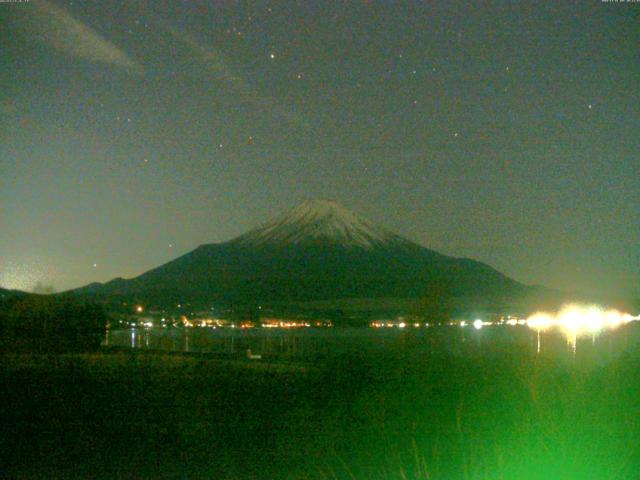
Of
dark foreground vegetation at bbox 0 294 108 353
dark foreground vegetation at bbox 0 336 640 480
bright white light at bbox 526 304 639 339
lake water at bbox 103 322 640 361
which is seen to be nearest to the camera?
dark foreground vegetation at bbox 0 336 640 480

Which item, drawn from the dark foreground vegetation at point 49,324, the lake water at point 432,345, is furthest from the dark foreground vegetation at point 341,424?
the dark foreground vegetation at point 49,324

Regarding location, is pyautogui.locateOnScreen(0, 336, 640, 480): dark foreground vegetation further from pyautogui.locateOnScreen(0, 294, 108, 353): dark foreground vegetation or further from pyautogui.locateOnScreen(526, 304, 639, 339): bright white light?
pyautogui.locateOnScreen(526, 304, 639, 339): bright white light

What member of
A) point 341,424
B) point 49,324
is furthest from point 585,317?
point 341,424

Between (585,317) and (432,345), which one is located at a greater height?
(585,317)

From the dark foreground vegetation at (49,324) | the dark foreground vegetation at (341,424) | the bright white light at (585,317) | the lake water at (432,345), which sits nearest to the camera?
the dark foreground vegetation at (341,424)

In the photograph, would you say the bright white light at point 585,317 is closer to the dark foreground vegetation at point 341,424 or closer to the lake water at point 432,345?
the lake water at point 432,345

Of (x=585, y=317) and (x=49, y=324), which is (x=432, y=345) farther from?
(x=585, y=317)

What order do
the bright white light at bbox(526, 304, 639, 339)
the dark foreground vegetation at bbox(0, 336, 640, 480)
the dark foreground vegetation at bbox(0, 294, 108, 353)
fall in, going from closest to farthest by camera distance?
the dark foreground vegetation at bbox(0, 336, 640, 480) < the dark foreground vegetation at bbox(0, 294, 108, 353) < the bright white light at bbox(526, 304, 639, 339)

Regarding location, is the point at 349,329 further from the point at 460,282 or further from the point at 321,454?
the point at 321,454

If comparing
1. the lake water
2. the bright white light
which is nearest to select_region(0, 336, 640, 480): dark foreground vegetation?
the lake water
